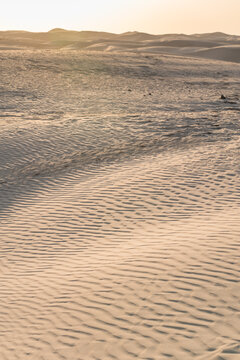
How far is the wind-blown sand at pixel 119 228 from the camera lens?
16.5ft

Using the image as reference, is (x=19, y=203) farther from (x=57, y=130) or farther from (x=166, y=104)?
(x=166, y=104)

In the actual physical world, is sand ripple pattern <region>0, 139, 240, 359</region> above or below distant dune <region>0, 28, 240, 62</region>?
below

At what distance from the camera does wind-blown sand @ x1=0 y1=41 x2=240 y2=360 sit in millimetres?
5027

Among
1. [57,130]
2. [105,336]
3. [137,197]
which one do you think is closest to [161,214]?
[137,197]

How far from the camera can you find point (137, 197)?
10523mm

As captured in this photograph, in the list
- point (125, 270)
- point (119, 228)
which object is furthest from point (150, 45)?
point (125, 270)

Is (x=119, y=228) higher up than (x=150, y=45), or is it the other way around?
(x=150, y=45)

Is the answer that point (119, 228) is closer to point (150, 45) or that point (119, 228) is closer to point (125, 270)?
point (125, 270)

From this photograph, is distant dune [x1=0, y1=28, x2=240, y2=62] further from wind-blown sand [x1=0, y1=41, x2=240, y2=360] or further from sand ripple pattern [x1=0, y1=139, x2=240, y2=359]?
sand ripple pattern [x1=0, y1=139, x2=240, y2=359]

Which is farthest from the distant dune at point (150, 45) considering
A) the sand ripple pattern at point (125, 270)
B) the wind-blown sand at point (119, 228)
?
the sand ripple pattern at point (125, 270)

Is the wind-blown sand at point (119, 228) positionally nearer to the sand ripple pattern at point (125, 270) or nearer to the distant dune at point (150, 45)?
the sand ripple pattern at point (125, 270)

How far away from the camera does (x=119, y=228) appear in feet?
29.1

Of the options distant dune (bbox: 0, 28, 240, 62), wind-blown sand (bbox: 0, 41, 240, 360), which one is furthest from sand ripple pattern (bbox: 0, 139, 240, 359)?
distant dune (bbox: 0, 28, 240, 62)

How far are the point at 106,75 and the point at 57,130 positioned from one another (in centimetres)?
1402
